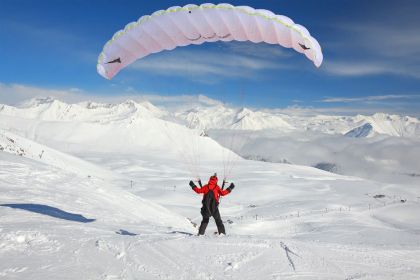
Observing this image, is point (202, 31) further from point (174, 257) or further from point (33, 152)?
point (33, 152)

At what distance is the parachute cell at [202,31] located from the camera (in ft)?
36.2

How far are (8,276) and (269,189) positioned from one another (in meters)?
65.7

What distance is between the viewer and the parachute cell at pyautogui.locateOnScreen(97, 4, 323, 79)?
1103 centimetres

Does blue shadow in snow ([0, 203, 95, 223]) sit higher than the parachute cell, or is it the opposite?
the parachute cell

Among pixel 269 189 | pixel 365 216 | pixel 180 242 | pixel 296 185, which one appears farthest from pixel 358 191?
pixel 180 242

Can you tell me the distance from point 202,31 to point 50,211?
8.15 metres

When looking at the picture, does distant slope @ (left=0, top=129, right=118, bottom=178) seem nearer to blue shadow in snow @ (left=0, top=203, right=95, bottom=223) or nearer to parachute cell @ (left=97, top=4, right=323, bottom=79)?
blue shadow in snow @ (left=0, top=203, right=95, bottom=223)

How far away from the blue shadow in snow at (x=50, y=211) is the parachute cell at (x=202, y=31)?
514 cm

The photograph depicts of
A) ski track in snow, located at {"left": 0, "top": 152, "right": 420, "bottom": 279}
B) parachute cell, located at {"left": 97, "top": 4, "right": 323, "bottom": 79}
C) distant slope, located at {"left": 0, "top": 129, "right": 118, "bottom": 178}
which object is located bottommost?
ski track in snow, located at {"left": 0, "top": 152, "right": 420, "bottom": 279}

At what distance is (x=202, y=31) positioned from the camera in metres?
11.9

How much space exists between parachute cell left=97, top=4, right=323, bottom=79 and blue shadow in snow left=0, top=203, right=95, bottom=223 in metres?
5.14

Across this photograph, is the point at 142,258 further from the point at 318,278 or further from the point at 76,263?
the point at 318,278

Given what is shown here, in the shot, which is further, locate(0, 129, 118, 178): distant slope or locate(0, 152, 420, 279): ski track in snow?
locate(0, 129, 118, 178): distant slope

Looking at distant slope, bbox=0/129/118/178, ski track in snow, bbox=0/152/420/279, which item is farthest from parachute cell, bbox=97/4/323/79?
A: distant slope, bbox=0/129/118/178
